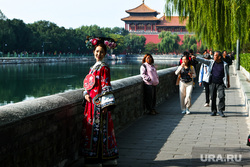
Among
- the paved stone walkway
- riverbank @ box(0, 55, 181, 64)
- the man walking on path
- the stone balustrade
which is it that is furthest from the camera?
riverbank @ box(0, 55, 181, 64)

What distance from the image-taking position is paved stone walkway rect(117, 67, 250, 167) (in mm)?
4654

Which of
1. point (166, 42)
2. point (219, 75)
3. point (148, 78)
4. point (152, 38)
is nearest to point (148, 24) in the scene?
point (152, 38)

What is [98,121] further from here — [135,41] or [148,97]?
[135,41]

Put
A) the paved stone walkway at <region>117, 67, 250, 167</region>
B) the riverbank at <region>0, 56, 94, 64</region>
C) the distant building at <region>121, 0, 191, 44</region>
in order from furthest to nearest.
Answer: the distant building at <region>121, 0, 191, 44</region>, the riverbank at <region>0, 56, 94, 64</region>, the paved stone walkway at <region>117, 67, 250, 167</region>

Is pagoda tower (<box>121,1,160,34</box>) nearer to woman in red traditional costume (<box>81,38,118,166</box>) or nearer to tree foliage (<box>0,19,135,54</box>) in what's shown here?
tree foliage (<box>0,19,135,54</box>)

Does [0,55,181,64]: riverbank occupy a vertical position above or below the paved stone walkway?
above

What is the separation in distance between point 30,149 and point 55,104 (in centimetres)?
64

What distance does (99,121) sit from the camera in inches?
166

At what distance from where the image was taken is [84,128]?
4.27m

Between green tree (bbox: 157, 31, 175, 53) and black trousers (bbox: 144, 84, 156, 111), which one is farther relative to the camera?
green tree (bbox: 157, 31, 175, 53)

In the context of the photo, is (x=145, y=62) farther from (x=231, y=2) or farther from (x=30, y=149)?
(x=30, y=149)

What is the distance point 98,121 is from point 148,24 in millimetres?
98376

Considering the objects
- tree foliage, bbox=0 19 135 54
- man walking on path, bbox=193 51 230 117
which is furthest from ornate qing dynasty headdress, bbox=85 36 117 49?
tree foliage, bbox=0 19 135 54

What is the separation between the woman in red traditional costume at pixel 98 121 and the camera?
419 centimetres
